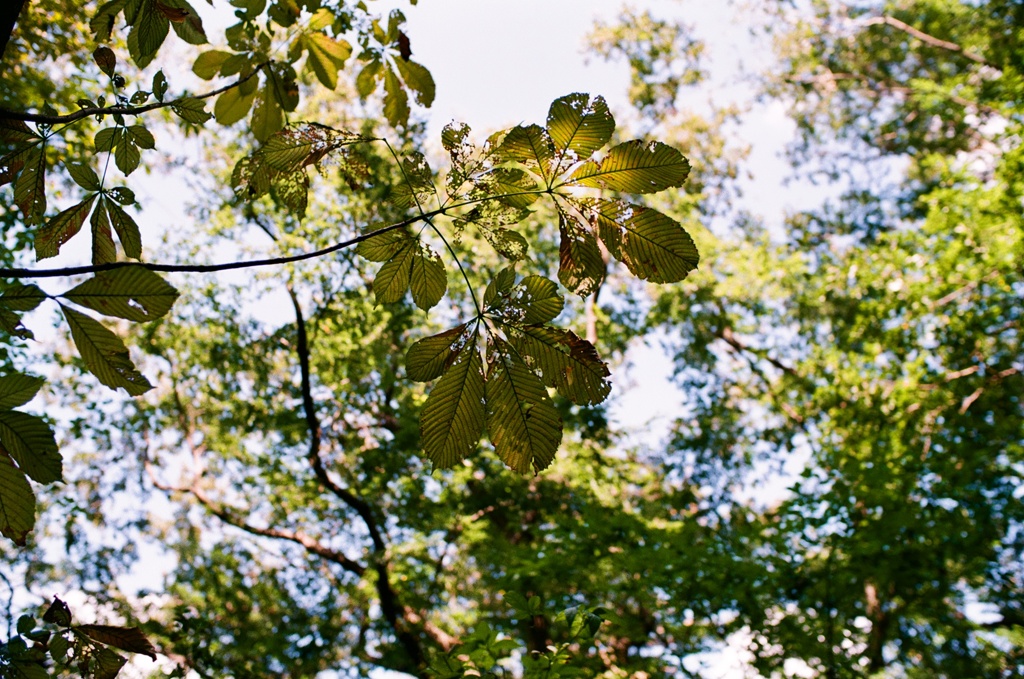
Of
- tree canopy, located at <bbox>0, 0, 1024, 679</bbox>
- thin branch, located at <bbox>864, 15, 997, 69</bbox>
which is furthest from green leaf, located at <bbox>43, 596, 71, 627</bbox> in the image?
thin branch, located at <bbox>864, 15, 997, 69</bbox>

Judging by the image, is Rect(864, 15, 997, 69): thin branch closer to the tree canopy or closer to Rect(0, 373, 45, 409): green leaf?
the tree canopy

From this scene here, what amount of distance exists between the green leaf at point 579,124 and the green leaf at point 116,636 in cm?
99

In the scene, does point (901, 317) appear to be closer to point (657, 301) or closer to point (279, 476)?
point (657, 301)

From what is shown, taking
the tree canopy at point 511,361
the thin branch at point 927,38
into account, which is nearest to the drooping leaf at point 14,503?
the tree canopy at point 511,361

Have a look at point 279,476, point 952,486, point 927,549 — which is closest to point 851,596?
point 927,549

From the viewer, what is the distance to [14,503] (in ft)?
2.54

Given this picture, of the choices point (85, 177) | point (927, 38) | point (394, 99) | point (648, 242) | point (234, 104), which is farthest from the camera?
point (927, 38)

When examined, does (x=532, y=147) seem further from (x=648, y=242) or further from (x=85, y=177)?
(x=85, y=177)

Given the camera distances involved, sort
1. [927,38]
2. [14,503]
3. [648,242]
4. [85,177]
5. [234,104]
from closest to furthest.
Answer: [14,503]
[648,242]
[85,177]
[234,104]
[927,38]

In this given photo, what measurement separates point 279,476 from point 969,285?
7507 millimetres

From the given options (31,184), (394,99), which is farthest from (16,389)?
(394,99)

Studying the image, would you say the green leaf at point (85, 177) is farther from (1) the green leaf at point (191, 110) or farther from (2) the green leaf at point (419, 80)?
(2) the green leaf at point (419, 80)

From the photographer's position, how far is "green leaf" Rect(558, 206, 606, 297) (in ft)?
2.98

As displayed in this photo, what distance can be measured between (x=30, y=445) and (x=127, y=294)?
0.21 m
